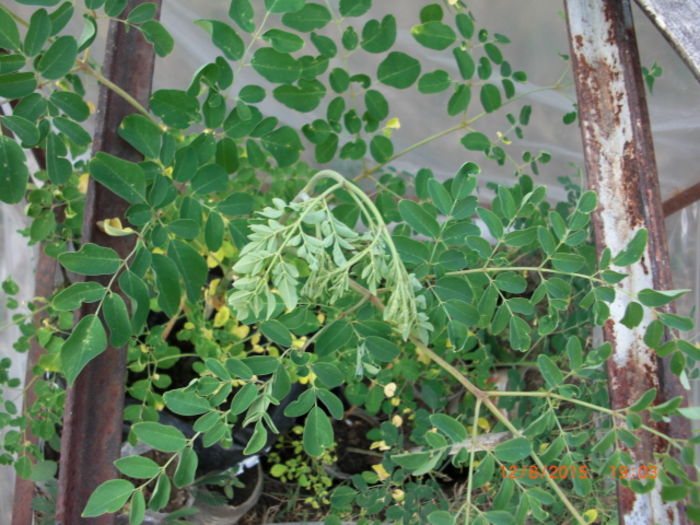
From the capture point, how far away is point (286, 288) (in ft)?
2.12

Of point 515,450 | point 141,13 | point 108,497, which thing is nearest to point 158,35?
point 141,13

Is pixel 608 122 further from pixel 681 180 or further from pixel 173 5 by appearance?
pixel 173 5

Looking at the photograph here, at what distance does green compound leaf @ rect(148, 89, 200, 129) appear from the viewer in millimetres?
836

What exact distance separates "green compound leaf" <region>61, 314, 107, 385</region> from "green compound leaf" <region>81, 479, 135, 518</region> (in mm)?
126

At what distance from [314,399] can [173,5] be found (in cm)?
124

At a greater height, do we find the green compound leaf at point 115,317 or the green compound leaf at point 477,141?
the green compound leaf at point 477,141

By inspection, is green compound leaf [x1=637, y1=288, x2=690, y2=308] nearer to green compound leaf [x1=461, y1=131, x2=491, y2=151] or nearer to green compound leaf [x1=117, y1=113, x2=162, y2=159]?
green compound leaf [x1=461, y1=131, x2=491, y2=151]

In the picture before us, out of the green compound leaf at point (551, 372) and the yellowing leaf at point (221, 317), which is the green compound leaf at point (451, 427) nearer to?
the green compound leaf at point (551, 372)

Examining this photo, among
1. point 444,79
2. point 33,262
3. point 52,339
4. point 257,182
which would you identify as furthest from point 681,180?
point 33,262

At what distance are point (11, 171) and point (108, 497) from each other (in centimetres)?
39

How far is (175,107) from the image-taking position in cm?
85

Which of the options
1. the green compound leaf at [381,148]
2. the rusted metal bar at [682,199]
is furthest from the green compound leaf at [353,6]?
the rusted metal bar at [682,199]

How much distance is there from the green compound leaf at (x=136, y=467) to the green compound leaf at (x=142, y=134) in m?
0.39

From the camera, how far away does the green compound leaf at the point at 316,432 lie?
0.75 m
